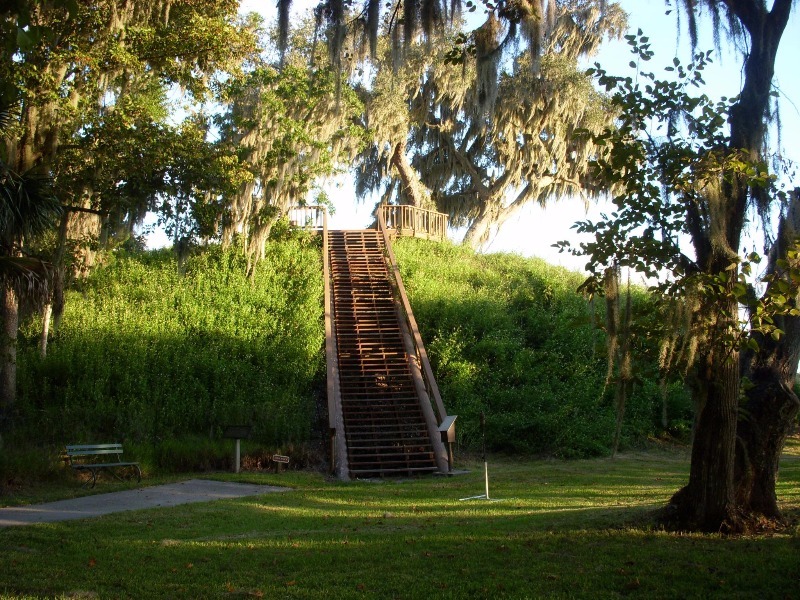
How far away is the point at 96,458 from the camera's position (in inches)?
544

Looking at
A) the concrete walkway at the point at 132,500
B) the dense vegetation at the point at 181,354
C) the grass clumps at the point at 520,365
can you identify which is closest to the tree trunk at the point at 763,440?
the concrete walkway at the point at 132,500

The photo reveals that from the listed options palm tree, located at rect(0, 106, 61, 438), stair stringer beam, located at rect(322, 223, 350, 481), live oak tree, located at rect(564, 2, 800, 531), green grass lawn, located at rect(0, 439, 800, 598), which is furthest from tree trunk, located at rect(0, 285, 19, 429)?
live oak tree, located at rect(564, 2, 800, 531)

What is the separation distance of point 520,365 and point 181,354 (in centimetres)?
819

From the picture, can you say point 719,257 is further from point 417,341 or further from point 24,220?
point 417,341

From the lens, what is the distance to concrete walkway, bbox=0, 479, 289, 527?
369 inches

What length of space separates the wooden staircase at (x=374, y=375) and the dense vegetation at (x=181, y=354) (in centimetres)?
82

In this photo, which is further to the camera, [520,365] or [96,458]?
[520,365]

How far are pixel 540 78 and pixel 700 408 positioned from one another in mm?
25311

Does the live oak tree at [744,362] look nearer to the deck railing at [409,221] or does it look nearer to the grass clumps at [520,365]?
the grass clumps at [520,365]

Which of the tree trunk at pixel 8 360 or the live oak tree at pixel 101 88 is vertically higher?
the live oak tree at pixel 101 88

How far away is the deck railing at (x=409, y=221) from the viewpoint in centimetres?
2781

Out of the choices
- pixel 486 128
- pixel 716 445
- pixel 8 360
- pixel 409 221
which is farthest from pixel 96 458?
pixel 486 128

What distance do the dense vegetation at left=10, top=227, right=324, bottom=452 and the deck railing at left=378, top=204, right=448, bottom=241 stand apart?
4.11m

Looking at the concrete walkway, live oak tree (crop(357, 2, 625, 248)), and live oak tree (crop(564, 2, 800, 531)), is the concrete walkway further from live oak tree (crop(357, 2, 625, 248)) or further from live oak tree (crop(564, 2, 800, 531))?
live oak tree (crop(357, 2, 625, 248))
